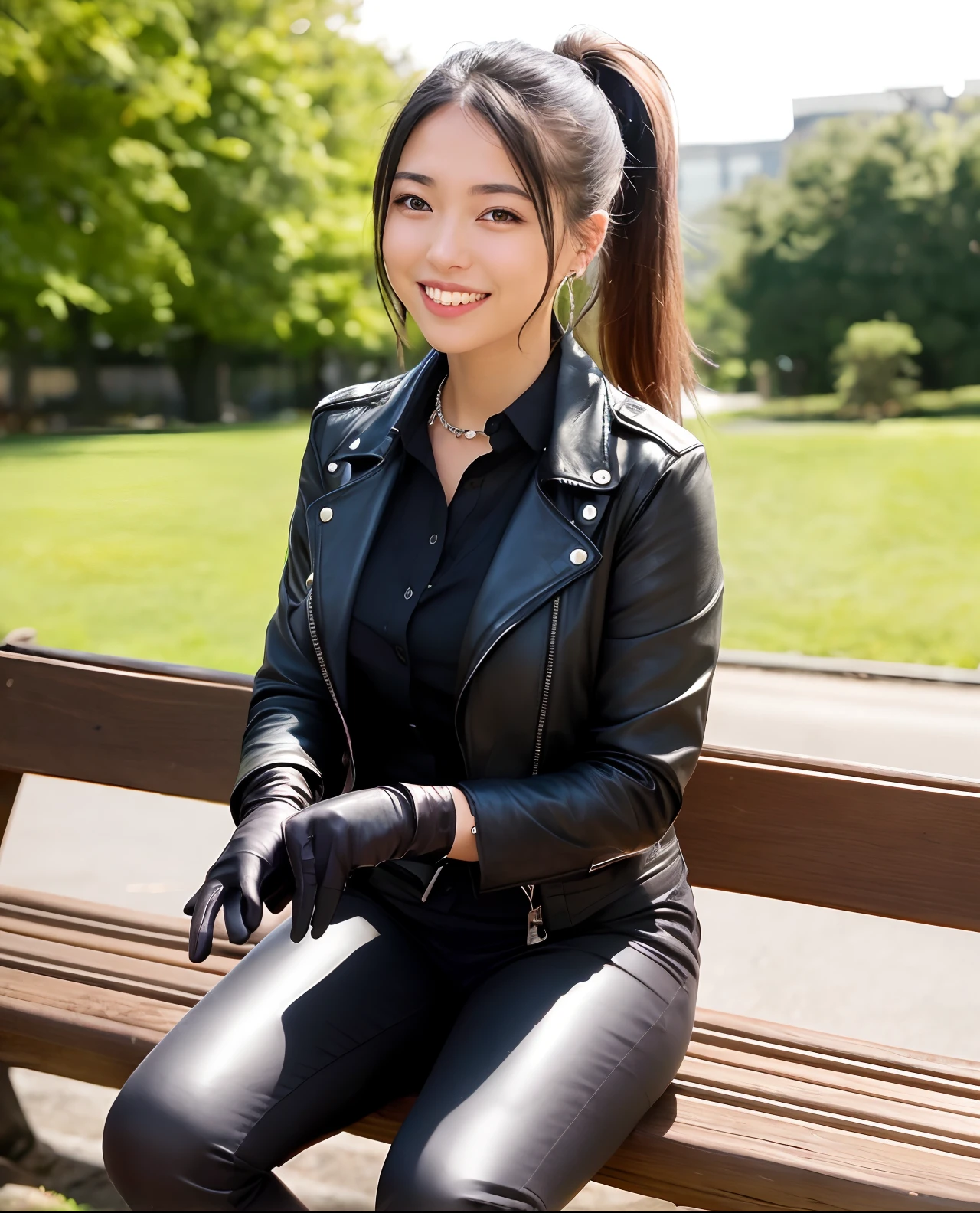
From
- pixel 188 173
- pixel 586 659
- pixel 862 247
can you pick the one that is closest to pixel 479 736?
pixel 586 659

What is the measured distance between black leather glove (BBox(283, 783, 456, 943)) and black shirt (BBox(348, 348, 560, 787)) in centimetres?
28

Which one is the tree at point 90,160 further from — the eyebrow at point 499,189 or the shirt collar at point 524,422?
the eyebrow at point 499,189

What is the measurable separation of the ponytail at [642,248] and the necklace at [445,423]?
1.14ft

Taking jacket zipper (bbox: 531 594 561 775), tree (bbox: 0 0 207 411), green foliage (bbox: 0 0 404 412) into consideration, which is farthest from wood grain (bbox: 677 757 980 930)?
tree (bbox: 0 0 207 411)

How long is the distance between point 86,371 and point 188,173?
7757 mm

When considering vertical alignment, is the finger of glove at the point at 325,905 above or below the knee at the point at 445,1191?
above

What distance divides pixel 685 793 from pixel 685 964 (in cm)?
49

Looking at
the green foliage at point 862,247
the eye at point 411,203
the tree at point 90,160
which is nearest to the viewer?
the eye at point 411,203

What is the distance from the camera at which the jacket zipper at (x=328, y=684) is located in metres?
2.27

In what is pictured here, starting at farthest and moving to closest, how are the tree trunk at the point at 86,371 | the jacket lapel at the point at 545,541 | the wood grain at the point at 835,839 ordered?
1. the tree trunk at the point at 86,371
2. the wood grain at the point at 835,839
3. the jacket lapel at the point at 545,541

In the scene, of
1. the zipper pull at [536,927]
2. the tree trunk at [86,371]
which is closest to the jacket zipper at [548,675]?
the zipper pull at [536,927]

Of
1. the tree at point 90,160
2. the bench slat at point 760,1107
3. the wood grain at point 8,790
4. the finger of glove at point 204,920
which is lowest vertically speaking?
the bench slat at point 760,1107

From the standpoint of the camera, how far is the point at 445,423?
94.1 inches

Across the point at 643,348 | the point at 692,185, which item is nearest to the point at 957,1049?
the point at 643,348
